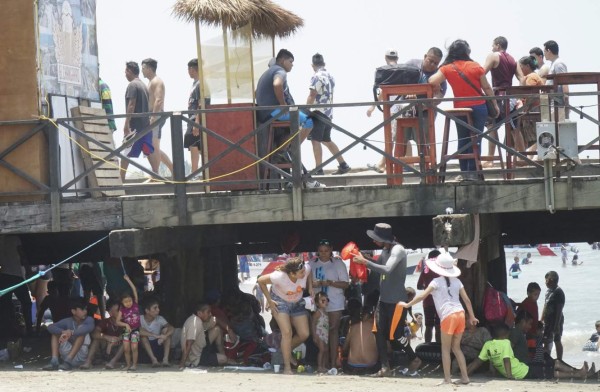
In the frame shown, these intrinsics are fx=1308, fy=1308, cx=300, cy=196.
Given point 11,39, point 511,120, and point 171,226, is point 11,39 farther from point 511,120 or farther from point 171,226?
point 511,120

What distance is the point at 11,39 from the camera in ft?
49.7

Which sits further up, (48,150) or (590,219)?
(48,150)

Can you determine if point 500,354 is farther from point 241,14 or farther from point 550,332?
point 241,14

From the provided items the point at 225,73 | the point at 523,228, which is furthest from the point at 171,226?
the point at 523,228

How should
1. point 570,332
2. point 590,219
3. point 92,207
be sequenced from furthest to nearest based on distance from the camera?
1. point 570,332
2. point 590,219
3. point 92,207

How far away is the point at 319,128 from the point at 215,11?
1.82m

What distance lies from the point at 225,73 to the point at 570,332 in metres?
24.5

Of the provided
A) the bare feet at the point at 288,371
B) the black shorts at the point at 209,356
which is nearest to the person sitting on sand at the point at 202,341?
the black shorts at the point at 209,356

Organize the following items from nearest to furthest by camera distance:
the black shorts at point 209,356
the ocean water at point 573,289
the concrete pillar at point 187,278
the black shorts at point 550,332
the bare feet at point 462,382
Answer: the bare feet at point 462,382 → the black shorts at point 209,356 → the concrete pillar at point 187,278 → the black shorts at point 550,332 → the ocean water at point 573,289

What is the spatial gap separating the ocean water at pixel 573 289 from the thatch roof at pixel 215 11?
14.3m

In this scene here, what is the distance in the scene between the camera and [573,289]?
2234 inches

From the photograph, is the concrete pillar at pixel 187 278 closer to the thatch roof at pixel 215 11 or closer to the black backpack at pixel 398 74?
the thatch roof at pixel 215 11

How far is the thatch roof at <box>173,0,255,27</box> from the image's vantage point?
15.2 meters

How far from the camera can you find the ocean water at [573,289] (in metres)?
33.9
